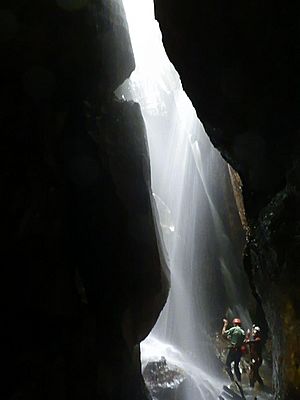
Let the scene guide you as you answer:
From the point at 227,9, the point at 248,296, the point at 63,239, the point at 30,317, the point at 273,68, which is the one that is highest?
the point at 227,9

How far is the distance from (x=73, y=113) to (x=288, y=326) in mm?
7915

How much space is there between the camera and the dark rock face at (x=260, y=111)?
7719mm

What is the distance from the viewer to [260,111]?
10.2 meters

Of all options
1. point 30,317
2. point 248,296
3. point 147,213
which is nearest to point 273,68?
point 147,213

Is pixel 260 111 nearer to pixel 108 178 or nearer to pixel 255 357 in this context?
pixel 108 178

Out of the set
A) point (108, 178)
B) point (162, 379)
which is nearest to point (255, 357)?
point (162, 379)

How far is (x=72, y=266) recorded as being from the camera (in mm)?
10680

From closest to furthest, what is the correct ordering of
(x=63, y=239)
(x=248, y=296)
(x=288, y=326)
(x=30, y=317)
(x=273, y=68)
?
(x=288, y=326) < (x=30, y=317) < (x=273, y=68) < (x=63, y=239) < (x=248, y=296)

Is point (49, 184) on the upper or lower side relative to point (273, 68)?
lower

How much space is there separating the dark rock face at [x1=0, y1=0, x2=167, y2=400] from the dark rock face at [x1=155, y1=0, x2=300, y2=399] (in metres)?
2.53

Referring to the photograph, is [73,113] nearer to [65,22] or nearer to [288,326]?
[65,22]

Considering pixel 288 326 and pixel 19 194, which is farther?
pixel 19 194

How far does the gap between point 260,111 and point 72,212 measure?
5.70 metres

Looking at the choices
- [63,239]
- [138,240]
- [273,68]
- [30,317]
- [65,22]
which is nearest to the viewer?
[30,317]
